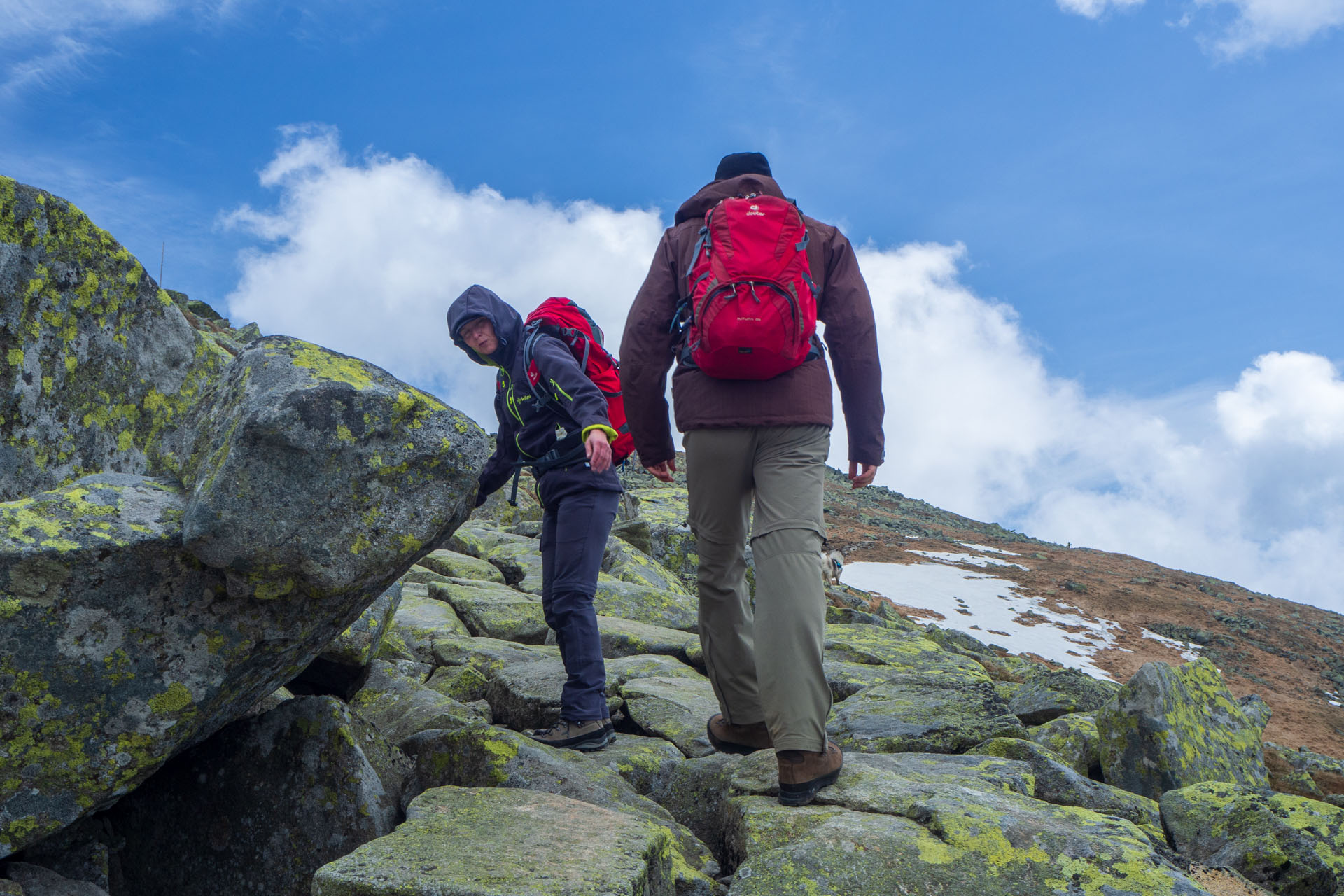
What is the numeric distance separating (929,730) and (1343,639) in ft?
182

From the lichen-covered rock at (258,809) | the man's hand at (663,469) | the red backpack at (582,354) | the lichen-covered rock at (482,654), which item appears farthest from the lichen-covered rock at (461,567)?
the lichen-covered rock at (258,809)

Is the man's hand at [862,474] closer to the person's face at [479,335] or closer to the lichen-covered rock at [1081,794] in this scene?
the lichen-covered rock at [1081,794]

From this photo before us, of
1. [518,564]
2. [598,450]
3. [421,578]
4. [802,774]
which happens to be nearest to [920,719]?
[802,774]

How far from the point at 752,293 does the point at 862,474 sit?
1463 millimetres

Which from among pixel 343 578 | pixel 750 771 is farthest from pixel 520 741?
pixel 343 578

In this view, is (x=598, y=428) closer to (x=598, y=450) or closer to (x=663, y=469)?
(x=598, y=450)

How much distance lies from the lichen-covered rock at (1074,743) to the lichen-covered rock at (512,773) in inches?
140

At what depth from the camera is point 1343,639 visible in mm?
47562

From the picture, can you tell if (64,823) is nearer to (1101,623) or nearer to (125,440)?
(125,440)

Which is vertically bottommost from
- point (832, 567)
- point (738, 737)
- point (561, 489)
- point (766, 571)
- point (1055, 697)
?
point (738, 737)

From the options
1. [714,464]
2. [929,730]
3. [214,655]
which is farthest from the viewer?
[929,730]

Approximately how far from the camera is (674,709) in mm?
6875

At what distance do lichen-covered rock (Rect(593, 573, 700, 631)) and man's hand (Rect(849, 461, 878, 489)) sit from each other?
243 inches

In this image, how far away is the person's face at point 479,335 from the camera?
6281mm
